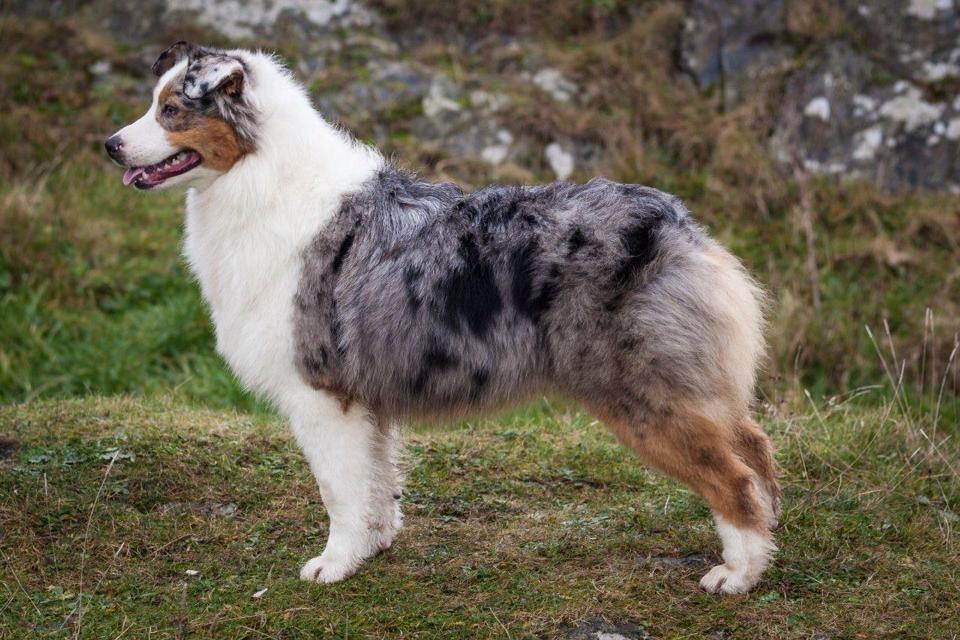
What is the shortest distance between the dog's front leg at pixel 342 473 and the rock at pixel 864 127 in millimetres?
5560

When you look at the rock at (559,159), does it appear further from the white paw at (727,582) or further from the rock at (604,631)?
the rock at (604,631)

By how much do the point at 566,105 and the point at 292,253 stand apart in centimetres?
521

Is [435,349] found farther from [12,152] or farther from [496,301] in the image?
[12,152]

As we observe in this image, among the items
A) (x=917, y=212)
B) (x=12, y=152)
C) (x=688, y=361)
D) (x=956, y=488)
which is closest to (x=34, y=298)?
(x=12, y=152)

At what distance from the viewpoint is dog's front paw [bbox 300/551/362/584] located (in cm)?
385

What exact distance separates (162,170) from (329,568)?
1.65 metres

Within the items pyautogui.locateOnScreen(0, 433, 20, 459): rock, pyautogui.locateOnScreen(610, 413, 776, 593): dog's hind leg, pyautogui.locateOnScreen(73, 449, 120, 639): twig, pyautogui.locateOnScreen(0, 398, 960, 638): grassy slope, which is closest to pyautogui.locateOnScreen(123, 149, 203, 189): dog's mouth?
pyautogui.locateOnScreen(73, 449, 120, 639): twig

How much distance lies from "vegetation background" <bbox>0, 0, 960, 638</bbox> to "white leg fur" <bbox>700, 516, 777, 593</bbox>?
0.11 meters

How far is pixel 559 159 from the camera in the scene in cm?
840

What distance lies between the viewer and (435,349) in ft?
12.4

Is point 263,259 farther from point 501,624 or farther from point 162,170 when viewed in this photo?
point 501,624

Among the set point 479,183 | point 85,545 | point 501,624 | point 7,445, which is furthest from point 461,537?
point 479,183

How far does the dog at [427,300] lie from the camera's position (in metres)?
3.62

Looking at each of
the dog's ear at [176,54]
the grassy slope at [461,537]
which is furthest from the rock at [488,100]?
the dog's ear at [176,54]
